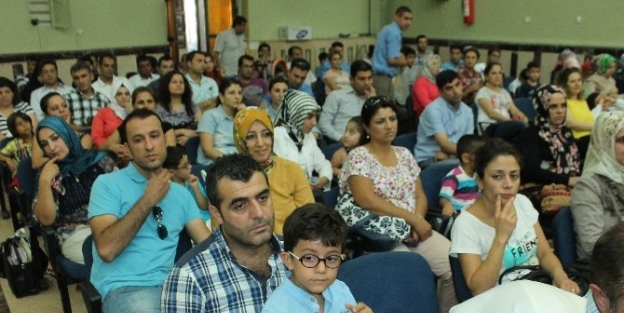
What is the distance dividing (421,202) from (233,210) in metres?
1.53

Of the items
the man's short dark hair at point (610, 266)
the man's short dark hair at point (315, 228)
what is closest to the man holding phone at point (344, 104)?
the man's short dark hair at point (315, 228)

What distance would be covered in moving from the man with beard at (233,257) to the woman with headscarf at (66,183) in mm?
1237

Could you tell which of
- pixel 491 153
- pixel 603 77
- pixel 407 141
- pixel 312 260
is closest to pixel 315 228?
pixel 312 260

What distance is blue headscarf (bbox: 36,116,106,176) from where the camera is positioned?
3.01m

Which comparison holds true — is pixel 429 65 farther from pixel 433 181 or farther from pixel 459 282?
pixel 459 282

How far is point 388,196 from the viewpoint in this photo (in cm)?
301

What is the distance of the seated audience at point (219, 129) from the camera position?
4074mm

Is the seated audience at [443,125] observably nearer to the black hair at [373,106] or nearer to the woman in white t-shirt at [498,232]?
the black hair at [373,106]

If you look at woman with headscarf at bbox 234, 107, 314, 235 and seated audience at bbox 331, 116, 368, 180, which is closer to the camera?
woman with headscarf at bbox 234, 107, 314, 235

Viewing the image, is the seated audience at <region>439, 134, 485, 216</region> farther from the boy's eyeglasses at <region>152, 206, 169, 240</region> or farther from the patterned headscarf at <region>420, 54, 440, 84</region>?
the patterned headscarf at <region>420, 54, 440, 84</region>

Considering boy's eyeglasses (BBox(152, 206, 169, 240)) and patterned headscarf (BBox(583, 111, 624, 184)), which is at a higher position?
patterned headscarf (BBox(583, 111, 624, 184))

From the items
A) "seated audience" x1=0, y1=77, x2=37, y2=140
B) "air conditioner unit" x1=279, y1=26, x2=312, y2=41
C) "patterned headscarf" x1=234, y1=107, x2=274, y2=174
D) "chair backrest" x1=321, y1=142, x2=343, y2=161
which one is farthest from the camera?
"air conditioner unit" x1=279, y1=26, x2=312, y2=41

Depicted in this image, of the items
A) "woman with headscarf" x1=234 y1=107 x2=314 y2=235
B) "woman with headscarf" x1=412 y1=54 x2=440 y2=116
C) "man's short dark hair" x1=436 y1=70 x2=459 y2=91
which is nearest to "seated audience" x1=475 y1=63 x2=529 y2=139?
"woman with headscarf" x1=412 y1=54 x2=440 y2=116

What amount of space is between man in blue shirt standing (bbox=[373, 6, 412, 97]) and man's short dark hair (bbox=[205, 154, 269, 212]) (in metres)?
4.63
